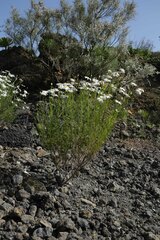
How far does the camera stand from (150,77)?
13.2m

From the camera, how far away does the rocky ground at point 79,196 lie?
14.2ft

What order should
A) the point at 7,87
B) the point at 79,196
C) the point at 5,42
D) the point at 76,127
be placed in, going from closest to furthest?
the point at 79,196 < the point at 76,127 < the point at 7,87 < the point at 5,42

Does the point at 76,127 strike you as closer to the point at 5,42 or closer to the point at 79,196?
the point at 79,196

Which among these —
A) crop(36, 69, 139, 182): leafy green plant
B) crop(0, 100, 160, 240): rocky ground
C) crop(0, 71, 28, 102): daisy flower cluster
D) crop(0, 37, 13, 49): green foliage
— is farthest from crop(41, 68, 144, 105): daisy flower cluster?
crop(0, 37, 13, 49): green foliage

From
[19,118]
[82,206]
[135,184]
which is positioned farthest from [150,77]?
[82,206]

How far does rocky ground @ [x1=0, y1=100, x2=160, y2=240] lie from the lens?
4328mm

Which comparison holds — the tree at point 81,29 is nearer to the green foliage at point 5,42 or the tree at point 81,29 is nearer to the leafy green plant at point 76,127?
the green foliage at point 5,42

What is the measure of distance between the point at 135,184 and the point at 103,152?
1421 mm

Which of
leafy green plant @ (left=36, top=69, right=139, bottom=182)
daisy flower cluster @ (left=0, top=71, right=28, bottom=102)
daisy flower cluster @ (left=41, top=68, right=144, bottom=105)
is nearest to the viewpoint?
leafy green plant @ (left=36, top=69, right=139, bottom=182)

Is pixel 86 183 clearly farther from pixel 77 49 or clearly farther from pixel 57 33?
pixel 57 33

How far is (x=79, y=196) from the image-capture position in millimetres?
5203

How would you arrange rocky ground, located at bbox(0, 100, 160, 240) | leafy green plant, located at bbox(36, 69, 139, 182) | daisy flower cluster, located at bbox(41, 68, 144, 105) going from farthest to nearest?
daisy flower cluster, located at bbox(41, 68, 144, 105) → leafy green plant, located at bbox(36, 69, 139, 182) → rocky ground, located at bbox(0, 100, 160, 240)

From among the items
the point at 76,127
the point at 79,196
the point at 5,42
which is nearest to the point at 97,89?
the point at 76,127

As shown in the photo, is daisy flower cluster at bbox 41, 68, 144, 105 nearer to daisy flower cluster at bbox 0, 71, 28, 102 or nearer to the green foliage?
daisy flower cluster at bbox 0, 71, 28, 102
